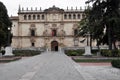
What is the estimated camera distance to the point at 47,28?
10138 cm

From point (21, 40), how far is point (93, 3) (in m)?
57.8

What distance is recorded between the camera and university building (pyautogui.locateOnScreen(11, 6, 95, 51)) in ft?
327

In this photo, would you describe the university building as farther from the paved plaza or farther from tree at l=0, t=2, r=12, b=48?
the paved plaza

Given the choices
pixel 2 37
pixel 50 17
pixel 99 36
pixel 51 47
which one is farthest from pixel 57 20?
pixel 99 36

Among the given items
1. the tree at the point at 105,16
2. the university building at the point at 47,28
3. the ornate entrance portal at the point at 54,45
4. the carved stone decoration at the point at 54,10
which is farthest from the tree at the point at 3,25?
the ornate entrance portal at the point at 54,45

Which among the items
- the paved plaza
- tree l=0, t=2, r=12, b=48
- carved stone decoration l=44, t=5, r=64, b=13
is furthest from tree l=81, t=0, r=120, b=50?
carved stone decoration l=44, t=5, r=64, b=13

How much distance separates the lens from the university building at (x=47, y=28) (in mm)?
99688

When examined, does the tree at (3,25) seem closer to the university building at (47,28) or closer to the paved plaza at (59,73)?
the university building at (47,28)

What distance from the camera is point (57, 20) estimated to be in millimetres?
100938

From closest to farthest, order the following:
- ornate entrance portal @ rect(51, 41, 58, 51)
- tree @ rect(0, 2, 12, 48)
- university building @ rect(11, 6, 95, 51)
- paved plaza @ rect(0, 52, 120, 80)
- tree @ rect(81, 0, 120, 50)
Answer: paved plaza @ rect(0, 52, 120, 80) → tree @ rect(81, 0, 120, 50) → tree @ rect(0, 2, 12, 48) → university building @ rect(11, 6, 95, 51) → ornate entrance portal @ rect(51, 41, 58, 51)

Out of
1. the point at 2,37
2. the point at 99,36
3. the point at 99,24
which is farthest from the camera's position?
the point at 2,37

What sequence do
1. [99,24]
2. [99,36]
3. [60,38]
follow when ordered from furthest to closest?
1. [60,38]
2. [99,36]
3. [99,24]

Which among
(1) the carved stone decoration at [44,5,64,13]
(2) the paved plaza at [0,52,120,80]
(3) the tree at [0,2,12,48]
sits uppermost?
(1) the carved stone decoration at [44,5,64,13]

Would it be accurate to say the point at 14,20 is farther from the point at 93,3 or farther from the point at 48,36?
the point at 93,3
